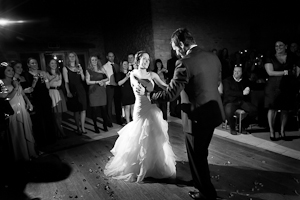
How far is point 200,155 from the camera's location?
7.34 feet

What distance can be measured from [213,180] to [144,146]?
39.5 inches

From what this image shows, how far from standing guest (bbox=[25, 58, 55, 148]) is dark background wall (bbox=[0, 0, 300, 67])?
3.64 m

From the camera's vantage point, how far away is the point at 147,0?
669cm

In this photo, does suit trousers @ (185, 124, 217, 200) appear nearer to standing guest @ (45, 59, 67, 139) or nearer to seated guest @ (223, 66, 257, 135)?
seated guest @ (223, 66, 257, 135)

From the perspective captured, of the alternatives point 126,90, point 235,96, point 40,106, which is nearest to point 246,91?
point 235,96

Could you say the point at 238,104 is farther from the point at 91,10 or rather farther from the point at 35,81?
the point at 91,10

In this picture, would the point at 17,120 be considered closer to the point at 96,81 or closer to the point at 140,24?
the point at 96,81

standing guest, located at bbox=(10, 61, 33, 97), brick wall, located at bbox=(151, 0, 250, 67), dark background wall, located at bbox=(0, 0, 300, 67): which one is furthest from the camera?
dark background wall, located at bbox=(0, 0, 300, 67)

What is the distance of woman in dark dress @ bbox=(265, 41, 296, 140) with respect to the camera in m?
3.69

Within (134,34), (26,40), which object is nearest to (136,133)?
(134,34)

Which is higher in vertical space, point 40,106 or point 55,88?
point 55,88

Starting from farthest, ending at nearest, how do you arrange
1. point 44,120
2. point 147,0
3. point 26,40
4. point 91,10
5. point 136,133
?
1. point 91,10
2. point 26,40
3. point 147,0
4. point 44,120
5. point 136,133

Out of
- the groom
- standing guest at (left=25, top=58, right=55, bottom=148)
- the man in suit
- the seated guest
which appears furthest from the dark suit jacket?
the man in suit

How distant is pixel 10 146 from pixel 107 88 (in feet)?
8.17
